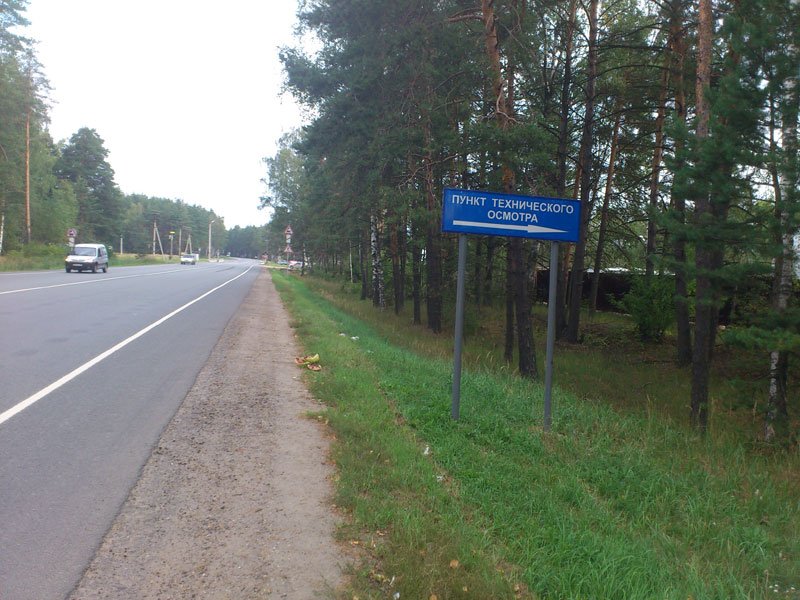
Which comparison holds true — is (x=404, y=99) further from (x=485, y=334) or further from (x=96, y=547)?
(x=96, y=547)

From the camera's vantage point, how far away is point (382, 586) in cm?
341

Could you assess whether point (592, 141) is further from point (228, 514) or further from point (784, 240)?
point (228, 514)

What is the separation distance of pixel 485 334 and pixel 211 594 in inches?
732

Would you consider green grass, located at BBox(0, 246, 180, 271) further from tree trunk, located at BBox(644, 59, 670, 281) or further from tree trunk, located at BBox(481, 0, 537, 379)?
tree trunk, located at BBox(644, 59, 670, 281)

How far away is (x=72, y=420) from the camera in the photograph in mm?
6363

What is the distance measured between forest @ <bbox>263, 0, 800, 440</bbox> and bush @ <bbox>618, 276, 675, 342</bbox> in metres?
0.07

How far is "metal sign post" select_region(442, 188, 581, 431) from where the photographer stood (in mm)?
6941

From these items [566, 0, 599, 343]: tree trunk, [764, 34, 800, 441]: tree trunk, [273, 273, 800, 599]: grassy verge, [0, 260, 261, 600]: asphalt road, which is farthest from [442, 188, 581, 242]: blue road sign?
[566, 0, 599, 343]: tree trunk

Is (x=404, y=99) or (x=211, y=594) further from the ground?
(x=404, y=99)

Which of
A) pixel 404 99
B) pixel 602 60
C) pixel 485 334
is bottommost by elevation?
pixel 485 334

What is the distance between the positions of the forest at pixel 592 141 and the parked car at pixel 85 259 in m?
18.2

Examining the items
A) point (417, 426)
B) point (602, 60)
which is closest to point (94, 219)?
point (602, 60)

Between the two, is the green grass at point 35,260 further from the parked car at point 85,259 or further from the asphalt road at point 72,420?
the asphalt road at point 72,420

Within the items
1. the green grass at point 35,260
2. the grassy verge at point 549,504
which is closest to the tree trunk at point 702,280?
the grassy verge at point 549,504
